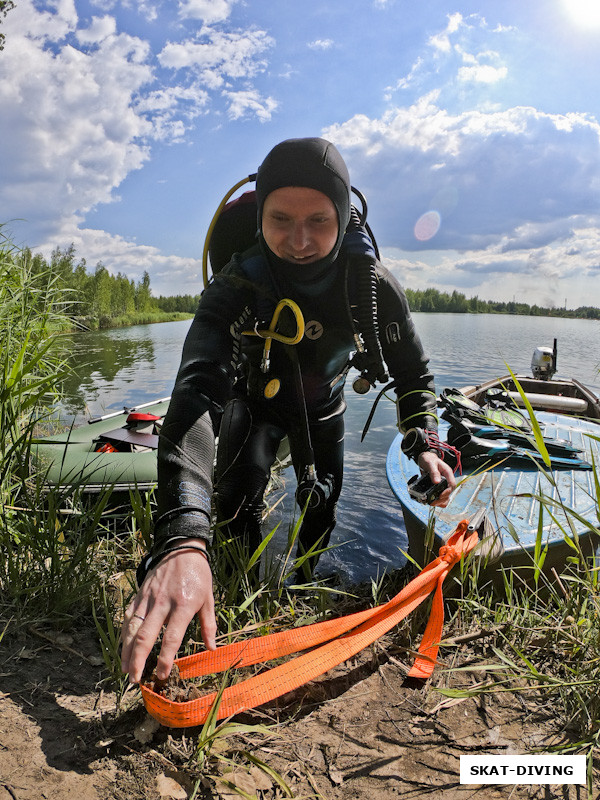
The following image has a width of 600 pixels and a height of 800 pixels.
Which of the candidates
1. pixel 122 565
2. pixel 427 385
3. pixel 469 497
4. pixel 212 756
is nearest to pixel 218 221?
pixel 427 385

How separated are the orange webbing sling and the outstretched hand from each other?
0.18 metres

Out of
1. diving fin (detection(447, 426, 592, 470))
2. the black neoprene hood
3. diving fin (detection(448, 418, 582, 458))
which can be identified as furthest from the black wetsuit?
diving fin (detection(448, 418, 582, 458))

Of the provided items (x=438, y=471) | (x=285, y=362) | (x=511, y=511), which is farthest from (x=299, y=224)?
(x=511, y=511)

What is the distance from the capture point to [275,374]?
252 centimetres

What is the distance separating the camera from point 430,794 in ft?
3.92

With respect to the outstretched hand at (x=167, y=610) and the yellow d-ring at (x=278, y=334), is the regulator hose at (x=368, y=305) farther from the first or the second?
the outstretched hand at (x=167, y=610)

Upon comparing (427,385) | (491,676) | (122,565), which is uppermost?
(427,385)

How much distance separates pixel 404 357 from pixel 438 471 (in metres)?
0.69

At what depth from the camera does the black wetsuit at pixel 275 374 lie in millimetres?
1987

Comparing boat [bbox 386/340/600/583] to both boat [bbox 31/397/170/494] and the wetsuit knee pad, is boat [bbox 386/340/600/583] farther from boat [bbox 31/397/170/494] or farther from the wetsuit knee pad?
boat [bbox 31/397/170/494]

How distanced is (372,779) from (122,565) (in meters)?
1.94

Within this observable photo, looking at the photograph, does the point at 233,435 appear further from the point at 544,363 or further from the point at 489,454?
the point at 544,363

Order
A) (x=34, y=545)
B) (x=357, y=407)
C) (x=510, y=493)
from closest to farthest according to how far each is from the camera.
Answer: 1. (x=34, y=545)
2. (x=510, y=493)
3. (x=357, y=407)

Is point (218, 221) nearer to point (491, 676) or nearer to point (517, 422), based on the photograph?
point (491, 676)
